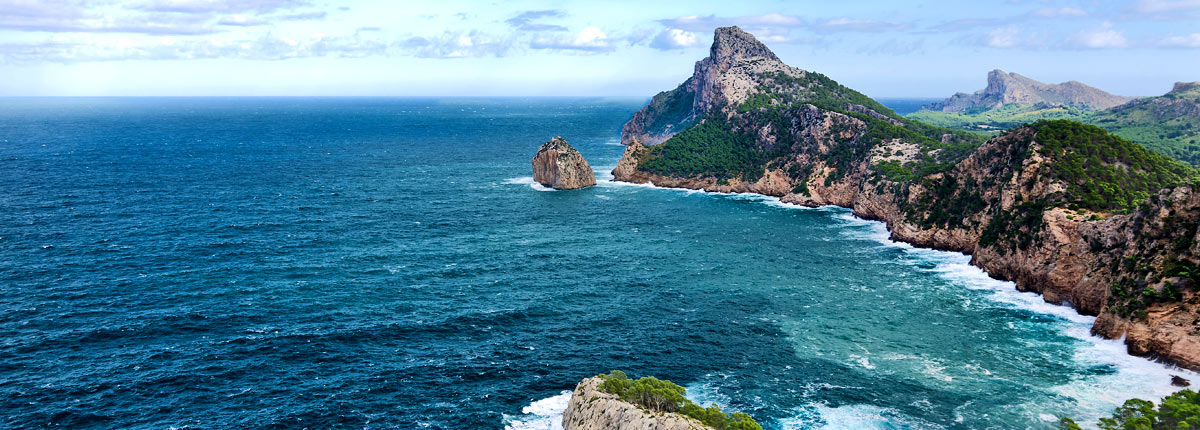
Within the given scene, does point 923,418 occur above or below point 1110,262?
below

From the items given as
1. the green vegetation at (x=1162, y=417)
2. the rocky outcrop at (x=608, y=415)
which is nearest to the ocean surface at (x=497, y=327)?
the rocky outcrop at (x=608, y=415)

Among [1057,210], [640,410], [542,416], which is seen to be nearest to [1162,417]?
[640,410]

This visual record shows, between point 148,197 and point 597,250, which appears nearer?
point 597,250

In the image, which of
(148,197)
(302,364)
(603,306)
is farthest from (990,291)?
(148,197)

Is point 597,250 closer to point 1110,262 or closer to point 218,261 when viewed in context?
point 218,261

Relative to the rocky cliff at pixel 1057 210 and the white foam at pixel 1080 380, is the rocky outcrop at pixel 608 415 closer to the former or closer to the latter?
the white foam at pixel 1080 380

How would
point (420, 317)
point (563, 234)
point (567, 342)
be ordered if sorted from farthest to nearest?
point (563, 234), point (420, 317), point (567, 342)

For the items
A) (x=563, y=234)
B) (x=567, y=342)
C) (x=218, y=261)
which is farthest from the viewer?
(x=563, y=234)

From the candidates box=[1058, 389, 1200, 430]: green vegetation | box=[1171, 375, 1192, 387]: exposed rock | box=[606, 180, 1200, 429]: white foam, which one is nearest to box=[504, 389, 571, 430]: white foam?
box=[606, 180, 1200, 429]: white foam
